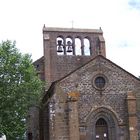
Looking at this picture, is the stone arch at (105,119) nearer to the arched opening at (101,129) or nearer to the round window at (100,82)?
the arched opening at (101,129)

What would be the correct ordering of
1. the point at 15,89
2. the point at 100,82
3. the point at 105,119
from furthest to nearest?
the point at 100,82 → the point at 105,119 → the point at 15,89

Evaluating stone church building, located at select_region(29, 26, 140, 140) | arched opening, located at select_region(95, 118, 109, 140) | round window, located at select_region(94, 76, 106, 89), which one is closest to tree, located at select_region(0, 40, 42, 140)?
stone church building, located at select_region(29, 26, 140, 140)

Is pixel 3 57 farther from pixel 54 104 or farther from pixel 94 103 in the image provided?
pixel 94 103

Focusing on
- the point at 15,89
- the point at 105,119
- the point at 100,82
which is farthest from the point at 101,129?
the point at 15,89

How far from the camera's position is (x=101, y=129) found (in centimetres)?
4075

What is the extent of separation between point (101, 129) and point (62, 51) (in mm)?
15990

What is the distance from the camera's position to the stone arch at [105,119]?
4000cm

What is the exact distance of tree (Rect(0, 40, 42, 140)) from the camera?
39.5 meters

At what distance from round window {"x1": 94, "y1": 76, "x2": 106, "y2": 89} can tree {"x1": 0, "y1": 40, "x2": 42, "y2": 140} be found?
18.0 ft

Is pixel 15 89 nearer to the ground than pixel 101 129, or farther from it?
farther from it

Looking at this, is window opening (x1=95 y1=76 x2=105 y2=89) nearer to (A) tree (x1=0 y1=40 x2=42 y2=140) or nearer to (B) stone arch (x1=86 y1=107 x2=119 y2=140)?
(B) stone arch (x1=86 y1=107 x2=119 y2=140)

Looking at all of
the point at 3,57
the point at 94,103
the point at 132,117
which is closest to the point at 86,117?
the point at 94,103

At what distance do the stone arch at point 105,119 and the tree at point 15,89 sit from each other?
18.8 feet

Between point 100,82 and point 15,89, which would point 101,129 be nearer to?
point 100,82
